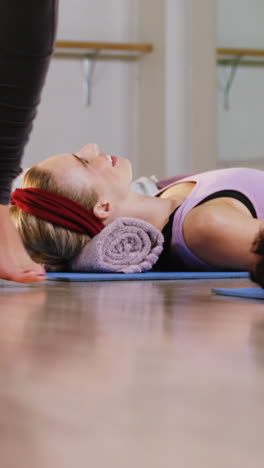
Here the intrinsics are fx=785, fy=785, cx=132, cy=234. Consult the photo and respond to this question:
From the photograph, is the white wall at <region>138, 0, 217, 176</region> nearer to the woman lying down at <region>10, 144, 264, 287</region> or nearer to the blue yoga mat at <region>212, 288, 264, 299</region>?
the woman lying down at <region>10, 144, 264, 287</region>

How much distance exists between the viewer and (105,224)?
6.39 ft

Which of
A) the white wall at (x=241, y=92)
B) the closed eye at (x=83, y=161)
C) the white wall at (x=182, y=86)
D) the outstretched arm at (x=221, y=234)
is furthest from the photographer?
the white wall at (x=182, y=86)

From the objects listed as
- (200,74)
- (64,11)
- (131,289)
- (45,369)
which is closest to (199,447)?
(45,369)

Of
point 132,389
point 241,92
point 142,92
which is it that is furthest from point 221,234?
point 142,92

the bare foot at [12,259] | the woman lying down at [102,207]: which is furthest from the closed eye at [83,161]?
the bare foot at [12,259]

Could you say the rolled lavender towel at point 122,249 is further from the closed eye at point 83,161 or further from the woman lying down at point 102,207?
the closed eye at point 83,161

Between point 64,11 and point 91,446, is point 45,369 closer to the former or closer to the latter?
point 91,446

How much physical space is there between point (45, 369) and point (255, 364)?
5.2 inches

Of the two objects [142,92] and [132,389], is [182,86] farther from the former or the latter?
[132,389]

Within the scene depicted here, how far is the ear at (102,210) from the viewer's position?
190 cm

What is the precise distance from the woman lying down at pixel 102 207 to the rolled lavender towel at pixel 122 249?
5cm

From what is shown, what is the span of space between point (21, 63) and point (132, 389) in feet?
1.68

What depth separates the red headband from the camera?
1.87 m

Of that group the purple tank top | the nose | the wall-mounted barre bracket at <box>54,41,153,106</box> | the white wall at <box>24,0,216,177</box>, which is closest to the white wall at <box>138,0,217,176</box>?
the white wall at <box>24,0,216,177</box>
